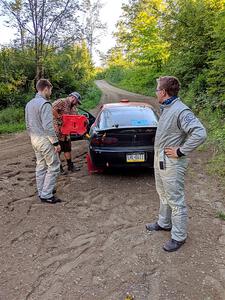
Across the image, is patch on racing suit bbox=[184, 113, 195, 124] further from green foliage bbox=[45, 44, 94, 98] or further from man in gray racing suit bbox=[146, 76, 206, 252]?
green foliage bbox=[45, 44, 94, 98]

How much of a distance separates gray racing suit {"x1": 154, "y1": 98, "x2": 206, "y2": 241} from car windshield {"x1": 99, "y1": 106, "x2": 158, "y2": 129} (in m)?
2.50

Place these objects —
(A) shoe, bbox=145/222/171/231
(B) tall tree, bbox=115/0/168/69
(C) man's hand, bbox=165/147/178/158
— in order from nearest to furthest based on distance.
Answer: (C) man's hand, bbox=165/147/178/158
(A) shoe, bbox=145/222/171/231
(B) tall tree, bbox=115/0/168/69

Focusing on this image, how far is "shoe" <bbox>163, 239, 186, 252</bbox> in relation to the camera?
3885mm

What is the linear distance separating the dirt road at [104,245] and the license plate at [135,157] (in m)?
0.50

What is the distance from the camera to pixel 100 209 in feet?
17.0

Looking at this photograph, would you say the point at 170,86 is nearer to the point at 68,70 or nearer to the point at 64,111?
the point at 64,111

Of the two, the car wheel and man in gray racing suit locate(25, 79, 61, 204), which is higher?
man in gray racing suit locate(25, 79, 61, 204)

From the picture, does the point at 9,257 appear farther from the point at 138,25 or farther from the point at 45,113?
the point at 138,25

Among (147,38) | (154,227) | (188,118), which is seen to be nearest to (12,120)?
(154,227)

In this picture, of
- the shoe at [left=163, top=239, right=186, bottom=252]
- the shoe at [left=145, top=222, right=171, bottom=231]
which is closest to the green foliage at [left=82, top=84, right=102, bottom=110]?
the shoe at [left=145, top=222, right=171, bottom=231]

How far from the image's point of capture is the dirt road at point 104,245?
3.24m

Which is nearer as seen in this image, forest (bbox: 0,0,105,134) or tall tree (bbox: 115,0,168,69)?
forest (bbox: 0,0,105,134)

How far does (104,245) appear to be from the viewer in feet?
13.4

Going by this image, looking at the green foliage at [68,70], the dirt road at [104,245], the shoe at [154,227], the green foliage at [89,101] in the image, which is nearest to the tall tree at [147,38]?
the green foliage at [68,70]
